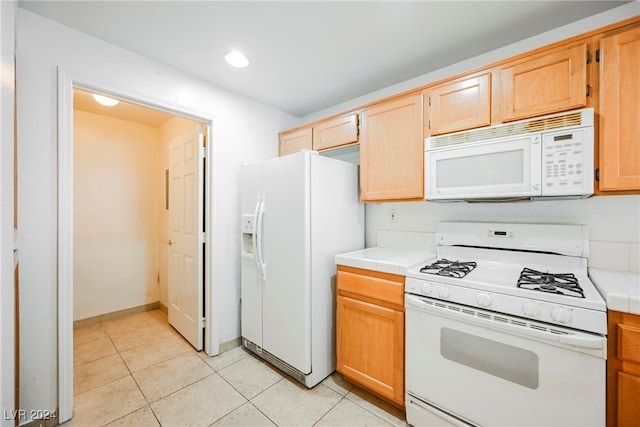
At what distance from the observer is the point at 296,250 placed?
195 centimetres

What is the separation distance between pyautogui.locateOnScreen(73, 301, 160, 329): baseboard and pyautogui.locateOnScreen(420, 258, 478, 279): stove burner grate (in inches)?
139

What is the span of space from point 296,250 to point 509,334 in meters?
1.31

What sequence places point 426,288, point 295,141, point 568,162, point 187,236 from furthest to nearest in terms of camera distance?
1. point 295,141
2. point 187,236
3. point 426,288
4. point 568,162

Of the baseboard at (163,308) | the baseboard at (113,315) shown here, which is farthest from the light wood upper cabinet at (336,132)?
the baseboard at (113,315)

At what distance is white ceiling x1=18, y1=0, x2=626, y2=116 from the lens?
58.4 inches

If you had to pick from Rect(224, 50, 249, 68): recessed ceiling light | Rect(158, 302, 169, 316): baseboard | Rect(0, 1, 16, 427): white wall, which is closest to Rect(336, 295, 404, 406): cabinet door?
Rect(0, 1, 16, 427): white wall

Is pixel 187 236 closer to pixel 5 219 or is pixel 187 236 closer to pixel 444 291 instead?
pixel 5 219

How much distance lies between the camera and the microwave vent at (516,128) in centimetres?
134

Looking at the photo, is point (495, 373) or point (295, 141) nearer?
point (495, 373)

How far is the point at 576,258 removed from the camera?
1539 mm

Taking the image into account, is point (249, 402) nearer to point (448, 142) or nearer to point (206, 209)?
point (206, 209)

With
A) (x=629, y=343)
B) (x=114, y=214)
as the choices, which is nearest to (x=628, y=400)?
(x=629, y=343)

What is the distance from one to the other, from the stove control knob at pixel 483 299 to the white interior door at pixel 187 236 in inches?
85.0

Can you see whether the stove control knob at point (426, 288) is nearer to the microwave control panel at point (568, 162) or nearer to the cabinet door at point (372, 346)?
the cabinet door at point (372, 346)
